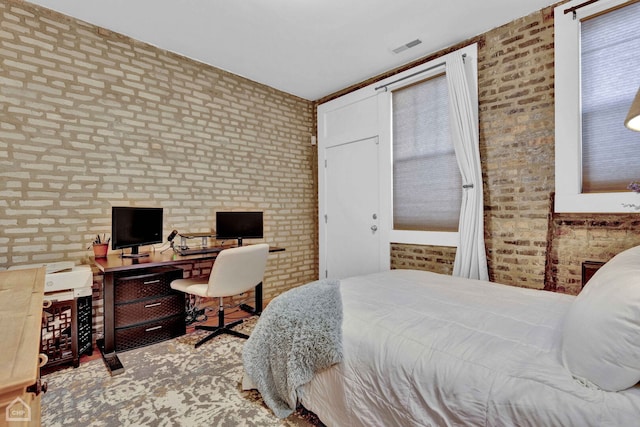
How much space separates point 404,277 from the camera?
2.49 meters

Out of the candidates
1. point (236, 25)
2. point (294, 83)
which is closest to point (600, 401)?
point (236, 25)

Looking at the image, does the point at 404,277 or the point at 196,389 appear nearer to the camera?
the point at 196,389

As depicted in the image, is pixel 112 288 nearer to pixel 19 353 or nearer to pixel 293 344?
pixel 293 344

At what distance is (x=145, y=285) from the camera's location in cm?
270

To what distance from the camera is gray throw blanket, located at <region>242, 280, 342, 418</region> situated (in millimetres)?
1532

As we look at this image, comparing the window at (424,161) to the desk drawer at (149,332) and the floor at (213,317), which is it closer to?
the floor at (213,317)

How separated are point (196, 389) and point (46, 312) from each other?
52.8 inches

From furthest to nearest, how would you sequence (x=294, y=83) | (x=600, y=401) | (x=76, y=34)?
(x=294, y=83), (x=76, y=34), (x=600, y=401)

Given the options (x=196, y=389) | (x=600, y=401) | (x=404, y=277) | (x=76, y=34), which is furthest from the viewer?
(x=76, y=34)

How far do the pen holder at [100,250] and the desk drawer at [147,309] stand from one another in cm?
50

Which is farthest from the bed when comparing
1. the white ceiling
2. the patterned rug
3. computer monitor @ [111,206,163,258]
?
the white ceiling

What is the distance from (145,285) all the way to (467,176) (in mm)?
3160

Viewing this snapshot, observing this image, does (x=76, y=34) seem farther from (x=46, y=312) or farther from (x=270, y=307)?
(x=270, y=307)

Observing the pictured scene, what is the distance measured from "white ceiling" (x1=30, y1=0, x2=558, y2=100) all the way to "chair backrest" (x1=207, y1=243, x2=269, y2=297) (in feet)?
6.80
